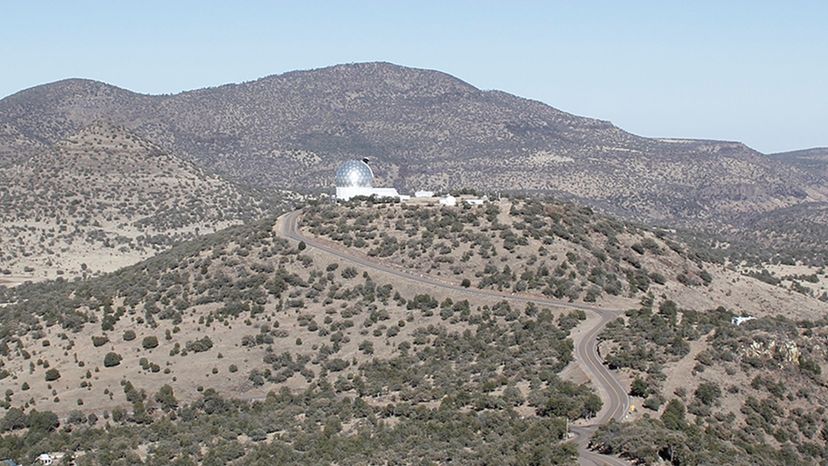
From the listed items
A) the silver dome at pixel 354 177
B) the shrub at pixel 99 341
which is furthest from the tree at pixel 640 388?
the silver dome at pixel 354 177

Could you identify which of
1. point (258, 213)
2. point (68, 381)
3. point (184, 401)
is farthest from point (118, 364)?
point (258, 213)

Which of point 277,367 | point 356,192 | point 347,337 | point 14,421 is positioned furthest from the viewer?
point 356,192

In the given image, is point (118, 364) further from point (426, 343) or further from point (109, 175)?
point (109, 175)

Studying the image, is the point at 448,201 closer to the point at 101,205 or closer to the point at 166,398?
the point at 166,398

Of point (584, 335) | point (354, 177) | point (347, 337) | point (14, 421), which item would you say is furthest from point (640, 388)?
point (354, 177)

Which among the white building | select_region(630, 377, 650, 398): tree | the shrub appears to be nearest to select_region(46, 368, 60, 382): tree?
the shrub

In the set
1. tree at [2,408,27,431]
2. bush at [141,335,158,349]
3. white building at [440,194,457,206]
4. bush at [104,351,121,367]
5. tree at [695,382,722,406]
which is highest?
white building at [440,194,457,206]

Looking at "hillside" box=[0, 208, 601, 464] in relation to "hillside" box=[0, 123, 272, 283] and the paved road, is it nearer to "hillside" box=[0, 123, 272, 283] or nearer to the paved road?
the paved road
